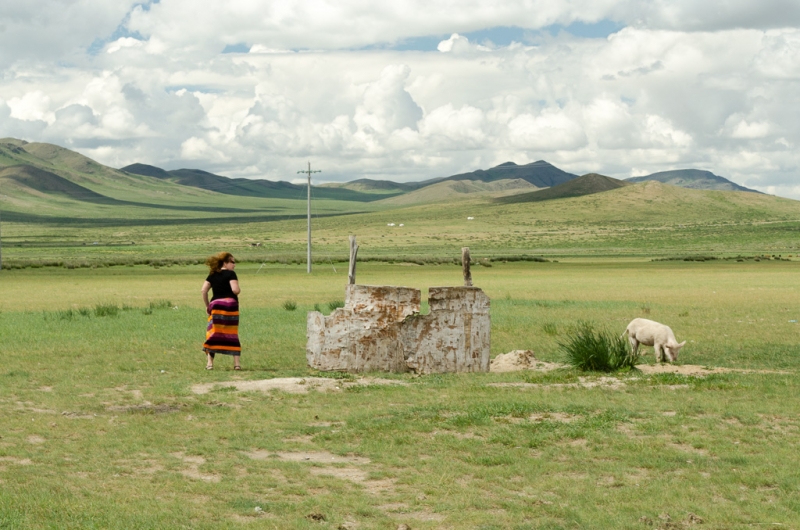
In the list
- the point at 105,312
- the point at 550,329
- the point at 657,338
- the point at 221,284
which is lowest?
the point at 105,312

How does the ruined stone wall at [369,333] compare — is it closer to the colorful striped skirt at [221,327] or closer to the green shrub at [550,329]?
the colorful striped skirt at [221,327]

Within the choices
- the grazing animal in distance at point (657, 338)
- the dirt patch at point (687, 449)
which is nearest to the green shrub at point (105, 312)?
the grazing animal in distance at point (657, 338)

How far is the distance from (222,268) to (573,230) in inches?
6183

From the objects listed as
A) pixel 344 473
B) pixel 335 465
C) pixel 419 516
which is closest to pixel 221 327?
pixel 335 465

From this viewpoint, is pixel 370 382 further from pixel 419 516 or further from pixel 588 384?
pixel 419 516

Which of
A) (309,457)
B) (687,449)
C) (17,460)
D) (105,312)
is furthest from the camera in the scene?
(105,312)

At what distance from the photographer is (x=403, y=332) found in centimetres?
1602

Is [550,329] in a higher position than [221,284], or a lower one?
lower

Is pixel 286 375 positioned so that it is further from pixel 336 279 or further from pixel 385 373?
pixel 336 279

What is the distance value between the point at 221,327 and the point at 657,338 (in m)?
8.08

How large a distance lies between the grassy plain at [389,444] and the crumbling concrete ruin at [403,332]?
1.77ft

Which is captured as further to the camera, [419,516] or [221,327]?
[221,327]

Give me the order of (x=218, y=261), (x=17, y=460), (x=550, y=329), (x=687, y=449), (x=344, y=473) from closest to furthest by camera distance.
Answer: (x=344, y=473) < (x=17, y=460) < (x=687, y=449) < (x=218, y=261) < (x=550, y=329)

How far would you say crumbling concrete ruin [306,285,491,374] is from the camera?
16.0 meters
